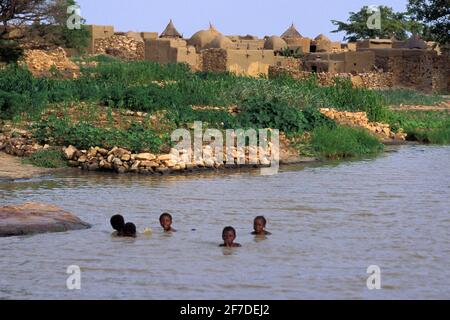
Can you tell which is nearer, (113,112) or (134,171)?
(134,171)

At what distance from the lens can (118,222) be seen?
Result: 13.7 m

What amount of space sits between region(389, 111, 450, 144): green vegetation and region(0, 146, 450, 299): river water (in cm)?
779

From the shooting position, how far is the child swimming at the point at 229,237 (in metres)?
12.8

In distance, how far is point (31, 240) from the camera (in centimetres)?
1311

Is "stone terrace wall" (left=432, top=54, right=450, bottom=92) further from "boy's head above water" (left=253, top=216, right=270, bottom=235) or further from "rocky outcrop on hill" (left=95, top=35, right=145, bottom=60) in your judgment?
"boy's head above water" (left=253, top=216, right=270, bottom=235)

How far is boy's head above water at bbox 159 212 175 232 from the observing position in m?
13.8

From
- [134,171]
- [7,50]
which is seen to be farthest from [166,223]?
[7,50]

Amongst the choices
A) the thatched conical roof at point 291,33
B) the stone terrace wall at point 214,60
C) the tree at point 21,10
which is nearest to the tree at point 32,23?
the tree at point 21,10

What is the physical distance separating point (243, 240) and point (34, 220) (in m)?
2.49

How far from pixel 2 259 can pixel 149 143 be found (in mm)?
8555
